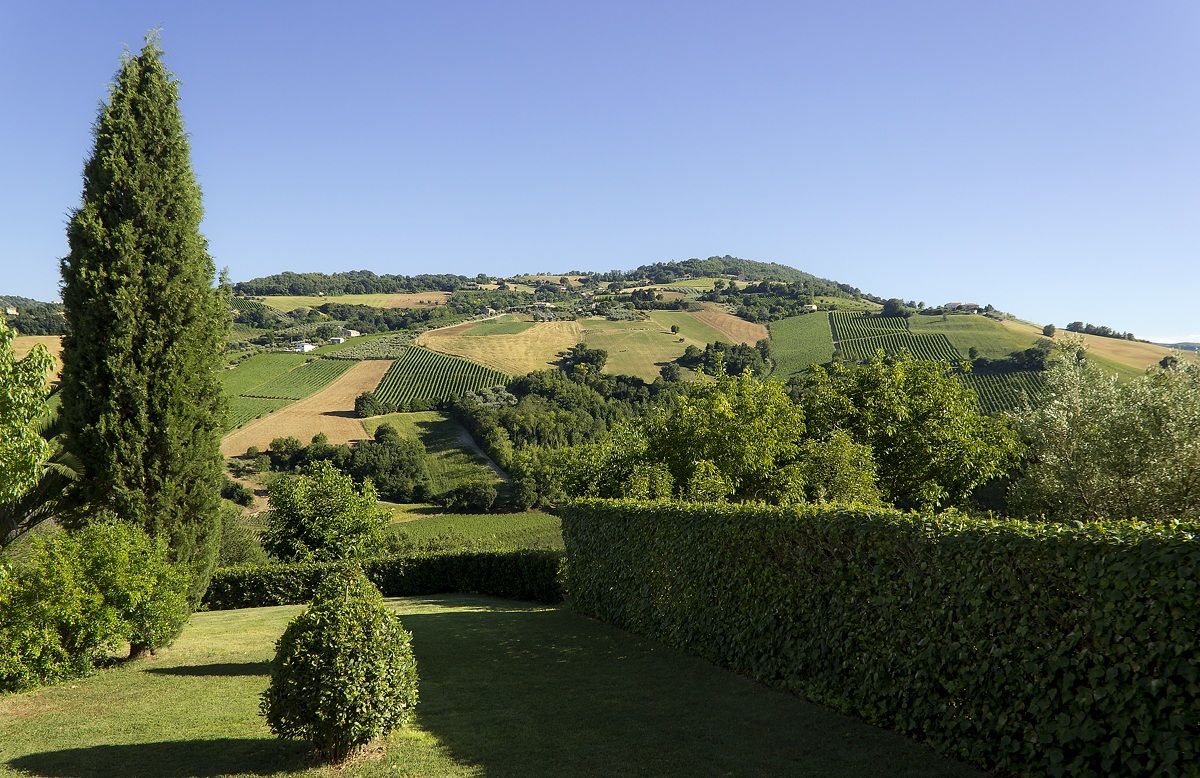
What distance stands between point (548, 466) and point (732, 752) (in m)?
53.2

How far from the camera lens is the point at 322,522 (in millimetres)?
17031

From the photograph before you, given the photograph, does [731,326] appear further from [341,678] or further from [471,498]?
[341,678]

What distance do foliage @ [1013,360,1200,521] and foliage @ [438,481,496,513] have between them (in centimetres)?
4572

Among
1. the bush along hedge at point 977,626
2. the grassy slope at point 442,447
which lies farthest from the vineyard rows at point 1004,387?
the bush along hedge at point 977,626

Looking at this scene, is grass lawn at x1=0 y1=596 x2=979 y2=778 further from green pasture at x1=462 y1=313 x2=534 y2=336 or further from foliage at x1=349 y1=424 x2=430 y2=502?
green pasture at x1=462 y1=313 x2=534 y2=336

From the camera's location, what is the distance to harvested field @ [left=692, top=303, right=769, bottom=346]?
9962 centimetres

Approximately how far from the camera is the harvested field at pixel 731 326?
327ft

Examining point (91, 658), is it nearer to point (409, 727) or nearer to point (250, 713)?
point (250, 713)

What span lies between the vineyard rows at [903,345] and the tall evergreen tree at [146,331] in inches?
2715

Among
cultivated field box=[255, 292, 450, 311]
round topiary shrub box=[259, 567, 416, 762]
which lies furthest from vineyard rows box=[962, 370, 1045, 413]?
cultivated field box=[255, 292, 450, 311]

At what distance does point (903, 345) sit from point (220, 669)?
257 feet

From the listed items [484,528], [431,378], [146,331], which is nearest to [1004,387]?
[484,528]

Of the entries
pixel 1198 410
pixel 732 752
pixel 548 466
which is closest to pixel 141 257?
pixel 732 752

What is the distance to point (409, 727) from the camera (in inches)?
358
